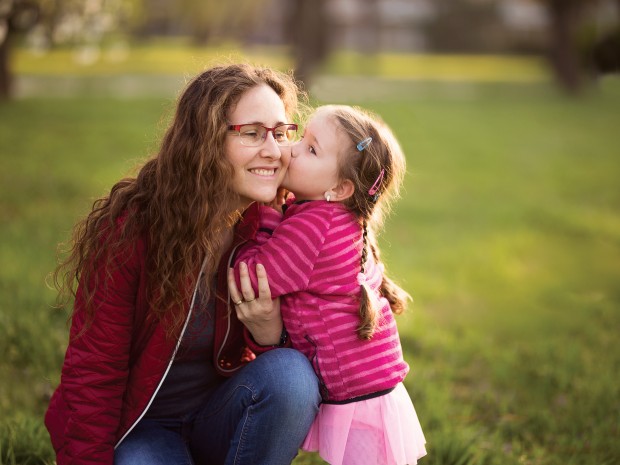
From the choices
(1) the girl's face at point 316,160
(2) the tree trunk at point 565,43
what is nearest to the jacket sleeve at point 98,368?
(1) the girl's face at point 316,160

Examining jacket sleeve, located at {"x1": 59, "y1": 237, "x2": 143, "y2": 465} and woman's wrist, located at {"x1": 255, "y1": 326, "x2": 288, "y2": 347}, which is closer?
jacket sleeve, located at {"x1": 59, "y1": 237, "x2": 143, "y2": 465}

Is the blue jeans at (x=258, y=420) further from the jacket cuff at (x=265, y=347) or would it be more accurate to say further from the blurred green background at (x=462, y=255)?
the blurred green background at (x=462, y=255)

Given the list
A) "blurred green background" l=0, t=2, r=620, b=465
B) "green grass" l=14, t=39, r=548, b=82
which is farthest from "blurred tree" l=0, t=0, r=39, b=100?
"green grass" l=14, t=39, r=548, b=82

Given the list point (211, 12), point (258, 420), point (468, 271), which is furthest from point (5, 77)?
point (211, 12)

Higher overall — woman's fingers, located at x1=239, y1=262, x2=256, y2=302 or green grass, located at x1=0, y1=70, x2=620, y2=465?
woman's fingers, located at x1=239, y1=262, x2=256, y2=302

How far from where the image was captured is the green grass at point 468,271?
3270 millimetres

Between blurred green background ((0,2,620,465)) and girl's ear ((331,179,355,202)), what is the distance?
23.7 inches

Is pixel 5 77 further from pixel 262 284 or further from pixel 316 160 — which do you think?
pixel 262 284

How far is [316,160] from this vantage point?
2.30m

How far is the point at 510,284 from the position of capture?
19.4 feet

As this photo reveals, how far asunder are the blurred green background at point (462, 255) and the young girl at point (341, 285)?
524 mm

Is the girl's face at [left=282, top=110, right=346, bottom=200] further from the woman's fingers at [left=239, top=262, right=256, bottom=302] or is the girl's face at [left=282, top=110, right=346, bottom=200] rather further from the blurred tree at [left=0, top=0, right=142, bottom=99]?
the blurred tree at [left=0, top=0, right=142, bottom=99]

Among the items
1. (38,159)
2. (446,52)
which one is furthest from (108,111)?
(446,52)

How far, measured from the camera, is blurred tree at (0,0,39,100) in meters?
6.99
